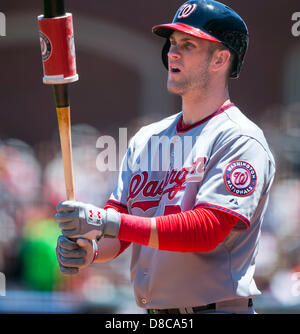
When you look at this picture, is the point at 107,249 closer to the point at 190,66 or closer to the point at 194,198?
the point at 194,198

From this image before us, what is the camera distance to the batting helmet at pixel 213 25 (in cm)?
241

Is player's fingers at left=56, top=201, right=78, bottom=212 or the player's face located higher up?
the player's face

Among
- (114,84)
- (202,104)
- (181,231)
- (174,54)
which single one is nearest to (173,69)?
(174,54)

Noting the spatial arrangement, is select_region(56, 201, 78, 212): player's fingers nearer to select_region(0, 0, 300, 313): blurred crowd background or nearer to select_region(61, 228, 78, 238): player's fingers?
select_region(61, 228, 78, 238): player's fingers

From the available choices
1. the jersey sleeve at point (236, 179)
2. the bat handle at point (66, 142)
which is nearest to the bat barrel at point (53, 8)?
the bat handle at point (66, 142)

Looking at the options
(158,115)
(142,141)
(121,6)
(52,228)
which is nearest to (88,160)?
(52,228)

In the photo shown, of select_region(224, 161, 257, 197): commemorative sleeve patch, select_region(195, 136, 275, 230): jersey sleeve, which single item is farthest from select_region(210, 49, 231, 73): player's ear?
select_region(224, 161, 257, 197): commemorative sleeve patch

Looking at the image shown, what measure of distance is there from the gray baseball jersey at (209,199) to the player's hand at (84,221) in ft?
1.03

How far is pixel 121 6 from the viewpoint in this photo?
27.4 feet

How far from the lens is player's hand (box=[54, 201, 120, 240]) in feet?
6.86

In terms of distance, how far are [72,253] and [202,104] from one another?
0.78m

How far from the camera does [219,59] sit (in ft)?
8.13

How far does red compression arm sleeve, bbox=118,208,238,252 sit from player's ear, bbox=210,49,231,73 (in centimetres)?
62

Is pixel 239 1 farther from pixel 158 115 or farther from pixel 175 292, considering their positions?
pixel 175 292
